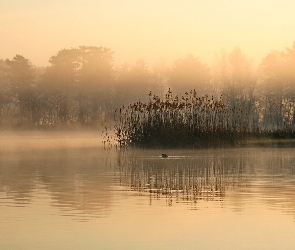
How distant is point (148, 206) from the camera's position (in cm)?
1110

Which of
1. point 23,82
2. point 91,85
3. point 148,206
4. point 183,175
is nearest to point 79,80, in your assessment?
point 91,85

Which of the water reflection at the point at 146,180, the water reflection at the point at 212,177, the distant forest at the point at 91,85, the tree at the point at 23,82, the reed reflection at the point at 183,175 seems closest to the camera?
the water reflection at the point at 146,180

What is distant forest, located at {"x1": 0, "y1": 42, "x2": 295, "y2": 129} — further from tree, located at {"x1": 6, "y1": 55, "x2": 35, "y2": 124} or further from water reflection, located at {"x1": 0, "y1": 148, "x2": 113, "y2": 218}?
water reflection, located at {"x1": 0, "y1": 148, "x2": 113, "y2": 218}

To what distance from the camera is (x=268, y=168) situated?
18688mm

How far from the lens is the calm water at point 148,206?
834 centimetres

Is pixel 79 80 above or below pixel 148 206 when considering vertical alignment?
above

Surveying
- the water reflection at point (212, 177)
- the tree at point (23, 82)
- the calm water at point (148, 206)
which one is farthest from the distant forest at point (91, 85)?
the calm water at point (148, 206)

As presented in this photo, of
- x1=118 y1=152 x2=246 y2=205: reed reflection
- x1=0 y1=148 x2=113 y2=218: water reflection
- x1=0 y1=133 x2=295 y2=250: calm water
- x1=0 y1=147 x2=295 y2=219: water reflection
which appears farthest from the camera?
x1=118 y1=152 x2=246 y2=205: reed reflection

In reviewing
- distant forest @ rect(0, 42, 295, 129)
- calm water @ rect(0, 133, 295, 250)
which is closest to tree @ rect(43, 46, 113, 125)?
distant forest @ rect(0, 42, 295, 129)

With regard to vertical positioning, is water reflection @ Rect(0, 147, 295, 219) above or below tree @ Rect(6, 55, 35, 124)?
below

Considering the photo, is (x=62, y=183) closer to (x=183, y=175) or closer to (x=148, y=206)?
(x=183, y=175)

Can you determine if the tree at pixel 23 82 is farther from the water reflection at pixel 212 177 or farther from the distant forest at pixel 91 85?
the water reflection at pixel 212 177

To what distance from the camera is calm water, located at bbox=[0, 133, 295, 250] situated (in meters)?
8.34

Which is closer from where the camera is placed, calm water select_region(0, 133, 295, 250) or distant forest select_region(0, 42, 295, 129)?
calm water select_region(0, 133, 295, 250)
